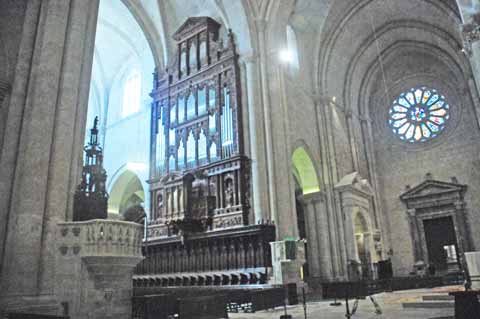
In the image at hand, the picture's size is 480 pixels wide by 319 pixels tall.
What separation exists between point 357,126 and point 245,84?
11294mm

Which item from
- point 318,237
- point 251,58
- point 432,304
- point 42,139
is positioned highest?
point 251,58

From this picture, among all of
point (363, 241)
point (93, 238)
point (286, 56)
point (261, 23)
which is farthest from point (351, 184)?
point (93, 238)

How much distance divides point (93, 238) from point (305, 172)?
13663mm

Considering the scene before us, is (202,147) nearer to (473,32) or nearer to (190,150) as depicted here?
(190,150)

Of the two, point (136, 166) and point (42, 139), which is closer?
point (42, 139)

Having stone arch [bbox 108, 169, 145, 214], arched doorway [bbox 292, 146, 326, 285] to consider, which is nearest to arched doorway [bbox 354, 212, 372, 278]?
arched doorway [bbox 292, 146, 326, 285]

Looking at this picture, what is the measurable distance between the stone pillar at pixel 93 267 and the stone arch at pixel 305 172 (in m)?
12.4

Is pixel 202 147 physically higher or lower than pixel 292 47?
lower

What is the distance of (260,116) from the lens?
1516 centimetres

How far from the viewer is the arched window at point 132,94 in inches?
857

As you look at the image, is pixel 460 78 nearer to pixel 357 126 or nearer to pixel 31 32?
pixel 357 126

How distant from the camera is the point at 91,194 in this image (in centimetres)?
871

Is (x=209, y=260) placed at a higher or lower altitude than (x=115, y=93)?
→ lower

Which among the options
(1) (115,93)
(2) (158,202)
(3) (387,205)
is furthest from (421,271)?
(1) (115,93)
